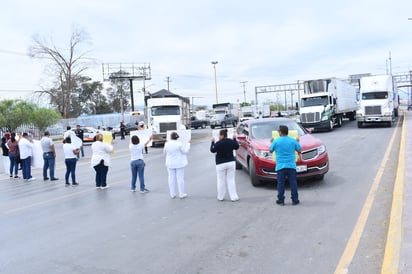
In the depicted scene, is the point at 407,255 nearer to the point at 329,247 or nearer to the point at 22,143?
the point at 329,247

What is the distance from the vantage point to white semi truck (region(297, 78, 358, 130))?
26.1 metres

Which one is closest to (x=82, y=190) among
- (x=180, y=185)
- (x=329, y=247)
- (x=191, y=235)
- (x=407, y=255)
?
(x=180, y=185)

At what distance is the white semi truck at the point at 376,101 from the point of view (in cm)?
2620

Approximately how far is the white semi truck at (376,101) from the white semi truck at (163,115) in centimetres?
1280

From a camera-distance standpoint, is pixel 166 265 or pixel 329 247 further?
pixel 329 247

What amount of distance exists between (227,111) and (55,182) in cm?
3882

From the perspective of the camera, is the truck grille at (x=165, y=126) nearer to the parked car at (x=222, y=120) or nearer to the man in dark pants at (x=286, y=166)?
the man in dark pants at (x=286, y=166)

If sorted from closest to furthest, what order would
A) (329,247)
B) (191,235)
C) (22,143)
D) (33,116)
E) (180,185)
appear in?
(329,247) → (191,235) → (180,185) → (22,143) → (33,116)

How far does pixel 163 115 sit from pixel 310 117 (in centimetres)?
1013

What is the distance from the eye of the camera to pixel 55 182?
12188 millimetres

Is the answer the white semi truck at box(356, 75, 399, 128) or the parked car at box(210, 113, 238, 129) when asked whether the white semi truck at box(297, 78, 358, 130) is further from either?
the parked car at box(210, 113, 238, 129)

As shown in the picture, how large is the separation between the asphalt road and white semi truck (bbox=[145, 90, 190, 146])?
14237mm

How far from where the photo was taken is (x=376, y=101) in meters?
26.6

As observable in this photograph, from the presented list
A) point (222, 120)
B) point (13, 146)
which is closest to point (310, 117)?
point (13, 146)
